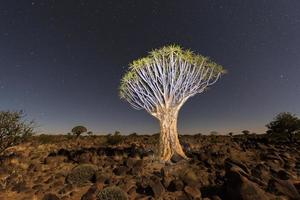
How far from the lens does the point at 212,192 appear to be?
7379mm

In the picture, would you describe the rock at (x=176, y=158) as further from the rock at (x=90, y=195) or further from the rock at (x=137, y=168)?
the rock at (x=90, y=195)

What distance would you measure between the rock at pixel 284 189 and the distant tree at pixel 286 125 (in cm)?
1874

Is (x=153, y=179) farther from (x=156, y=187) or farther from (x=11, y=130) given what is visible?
(x=11, y=130)

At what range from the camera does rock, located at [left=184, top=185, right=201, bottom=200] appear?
7160 mm

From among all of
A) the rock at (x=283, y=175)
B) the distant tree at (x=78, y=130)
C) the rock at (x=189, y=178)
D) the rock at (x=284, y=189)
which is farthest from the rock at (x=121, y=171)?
the distant tree at (x=78, y=130)

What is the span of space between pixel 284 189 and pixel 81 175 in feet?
25.2

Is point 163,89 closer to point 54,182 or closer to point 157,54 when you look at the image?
point 157,54

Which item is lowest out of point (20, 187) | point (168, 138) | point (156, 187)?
point (20, 187)

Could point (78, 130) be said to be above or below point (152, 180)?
above

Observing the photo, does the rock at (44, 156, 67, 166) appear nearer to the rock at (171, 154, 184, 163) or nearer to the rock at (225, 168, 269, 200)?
the rock at (171, 154, 184, 163)

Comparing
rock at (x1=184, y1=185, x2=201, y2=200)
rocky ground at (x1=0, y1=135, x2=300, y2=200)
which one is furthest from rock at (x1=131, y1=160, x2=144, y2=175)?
rock at (x1=184, y1=185, x2=201, y2=200)

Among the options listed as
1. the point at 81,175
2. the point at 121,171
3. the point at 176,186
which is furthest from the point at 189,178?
the point at 81,175

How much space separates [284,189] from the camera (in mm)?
6633

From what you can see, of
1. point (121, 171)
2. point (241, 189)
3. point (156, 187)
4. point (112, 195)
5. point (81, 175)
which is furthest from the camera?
point (121, 171)
